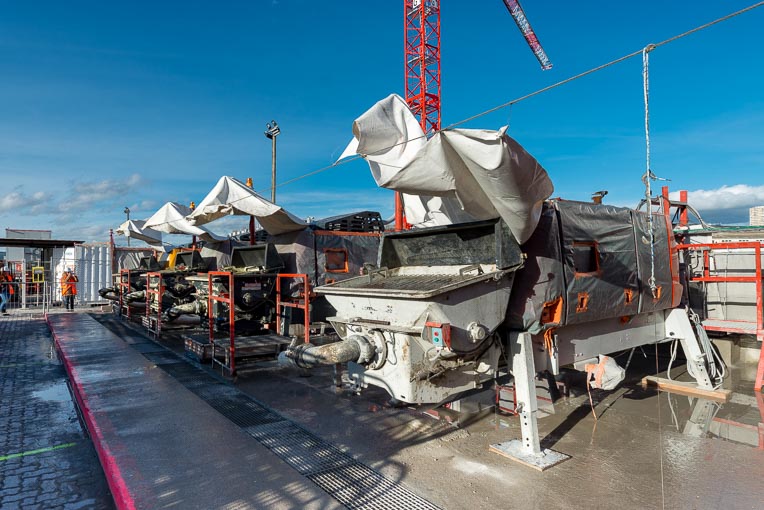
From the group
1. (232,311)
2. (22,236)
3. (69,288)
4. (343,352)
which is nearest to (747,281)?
(343,352)

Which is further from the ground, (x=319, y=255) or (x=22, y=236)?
(x=22, y=236)

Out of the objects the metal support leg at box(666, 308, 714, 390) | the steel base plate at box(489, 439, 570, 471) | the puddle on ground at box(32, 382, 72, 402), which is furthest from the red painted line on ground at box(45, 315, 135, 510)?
the metal support leg at box(666, 308, 714, 390)

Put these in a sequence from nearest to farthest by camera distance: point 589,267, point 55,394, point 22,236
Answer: point 589,267, point 55,394, point 22,236

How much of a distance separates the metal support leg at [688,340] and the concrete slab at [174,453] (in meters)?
5.95

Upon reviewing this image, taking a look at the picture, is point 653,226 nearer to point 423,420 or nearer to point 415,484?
point 423,420

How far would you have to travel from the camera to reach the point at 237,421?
569 centimetres

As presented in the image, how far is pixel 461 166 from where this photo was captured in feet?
14.0

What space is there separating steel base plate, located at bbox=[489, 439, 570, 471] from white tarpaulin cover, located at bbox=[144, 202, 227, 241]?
1213 cm

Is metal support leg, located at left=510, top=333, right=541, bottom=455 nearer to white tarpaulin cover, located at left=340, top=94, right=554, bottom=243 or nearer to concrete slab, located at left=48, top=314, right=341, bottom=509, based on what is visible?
white tarpaulin cover, located at left=340, top=94, right=554, bottom=243

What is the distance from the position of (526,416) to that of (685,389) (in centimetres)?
412

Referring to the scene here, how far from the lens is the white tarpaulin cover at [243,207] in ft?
33.1

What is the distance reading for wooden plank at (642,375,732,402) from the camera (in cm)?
681

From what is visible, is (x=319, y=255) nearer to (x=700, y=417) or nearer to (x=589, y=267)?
(x=589, y=267)

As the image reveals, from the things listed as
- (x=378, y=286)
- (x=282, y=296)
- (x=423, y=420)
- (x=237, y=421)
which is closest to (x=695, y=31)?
(x=378, y=286)
